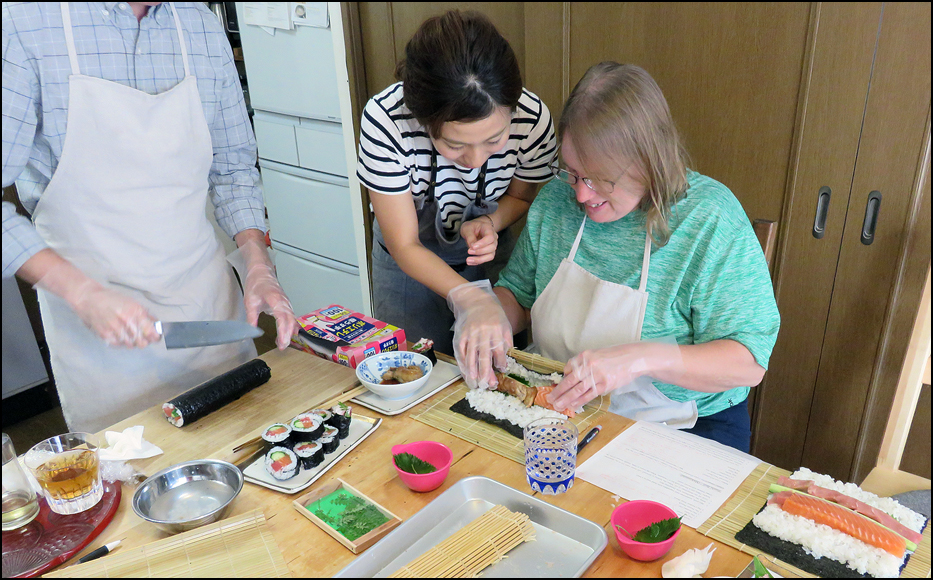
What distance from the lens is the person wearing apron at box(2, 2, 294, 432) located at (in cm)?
126

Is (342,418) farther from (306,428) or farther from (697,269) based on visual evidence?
(697,269)

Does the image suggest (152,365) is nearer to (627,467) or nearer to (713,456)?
(627,467)

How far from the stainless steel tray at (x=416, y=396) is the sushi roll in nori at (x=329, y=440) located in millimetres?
141

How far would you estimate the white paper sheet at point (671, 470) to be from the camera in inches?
41.9

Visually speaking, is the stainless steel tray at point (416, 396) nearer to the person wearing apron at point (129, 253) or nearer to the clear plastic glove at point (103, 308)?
the person wearing apron at point (129, 253)

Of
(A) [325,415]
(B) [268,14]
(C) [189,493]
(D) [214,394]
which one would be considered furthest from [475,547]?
(B) [268,14]

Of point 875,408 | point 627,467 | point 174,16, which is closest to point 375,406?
point 627,467

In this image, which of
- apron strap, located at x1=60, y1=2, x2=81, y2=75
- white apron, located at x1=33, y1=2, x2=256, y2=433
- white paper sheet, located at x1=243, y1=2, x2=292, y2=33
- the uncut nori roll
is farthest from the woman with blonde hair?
white paper sheet, located at x1=243, y1=2, x2=292, y2=33

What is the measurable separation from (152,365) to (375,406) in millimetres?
605

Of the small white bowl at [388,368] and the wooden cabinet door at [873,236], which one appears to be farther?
the wooden cabinet door at [873,236]

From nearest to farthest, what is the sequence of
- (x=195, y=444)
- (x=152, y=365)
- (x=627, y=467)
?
(x=627, y=467)
(x=195, y=444)
(x=152, y=365)

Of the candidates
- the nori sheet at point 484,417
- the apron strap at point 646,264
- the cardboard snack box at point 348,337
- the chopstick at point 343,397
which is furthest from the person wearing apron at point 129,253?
the apron strap at point 646,264

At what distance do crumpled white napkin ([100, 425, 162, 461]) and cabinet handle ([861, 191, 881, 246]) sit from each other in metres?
1.85

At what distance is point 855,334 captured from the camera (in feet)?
6.26
